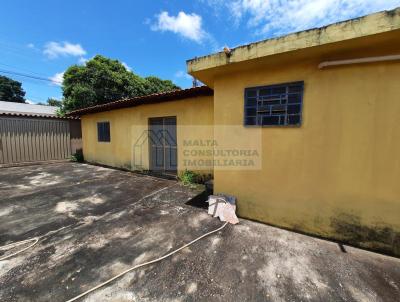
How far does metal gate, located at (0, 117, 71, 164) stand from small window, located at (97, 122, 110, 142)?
10.3 ft

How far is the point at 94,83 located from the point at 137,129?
9.26 meters

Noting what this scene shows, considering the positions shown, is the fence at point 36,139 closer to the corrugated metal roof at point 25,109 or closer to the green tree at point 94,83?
the green tree at point 94,83

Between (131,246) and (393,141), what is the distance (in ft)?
13.4

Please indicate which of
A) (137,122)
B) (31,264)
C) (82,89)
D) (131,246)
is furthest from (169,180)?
(82,89)

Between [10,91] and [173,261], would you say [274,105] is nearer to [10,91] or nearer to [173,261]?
[173,261]

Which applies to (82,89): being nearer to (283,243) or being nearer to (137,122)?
(137,122)

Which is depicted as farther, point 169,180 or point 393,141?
point 169,180

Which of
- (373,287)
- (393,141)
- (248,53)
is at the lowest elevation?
(373,287)

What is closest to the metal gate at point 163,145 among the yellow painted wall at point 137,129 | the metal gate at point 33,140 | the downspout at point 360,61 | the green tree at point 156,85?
the yellow painted wall at point 137,129

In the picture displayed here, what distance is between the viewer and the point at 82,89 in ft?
42.4

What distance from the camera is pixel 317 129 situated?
9.50 ft

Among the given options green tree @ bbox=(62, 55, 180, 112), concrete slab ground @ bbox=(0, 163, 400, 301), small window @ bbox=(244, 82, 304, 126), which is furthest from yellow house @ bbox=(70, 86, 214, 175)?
green tree @ bbox=(62, 55, 180, 112)

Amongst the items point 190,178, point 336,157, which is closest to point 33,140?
point 190,178

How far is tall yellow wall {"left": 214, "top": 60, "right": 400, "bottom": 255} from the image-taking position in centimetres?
252
